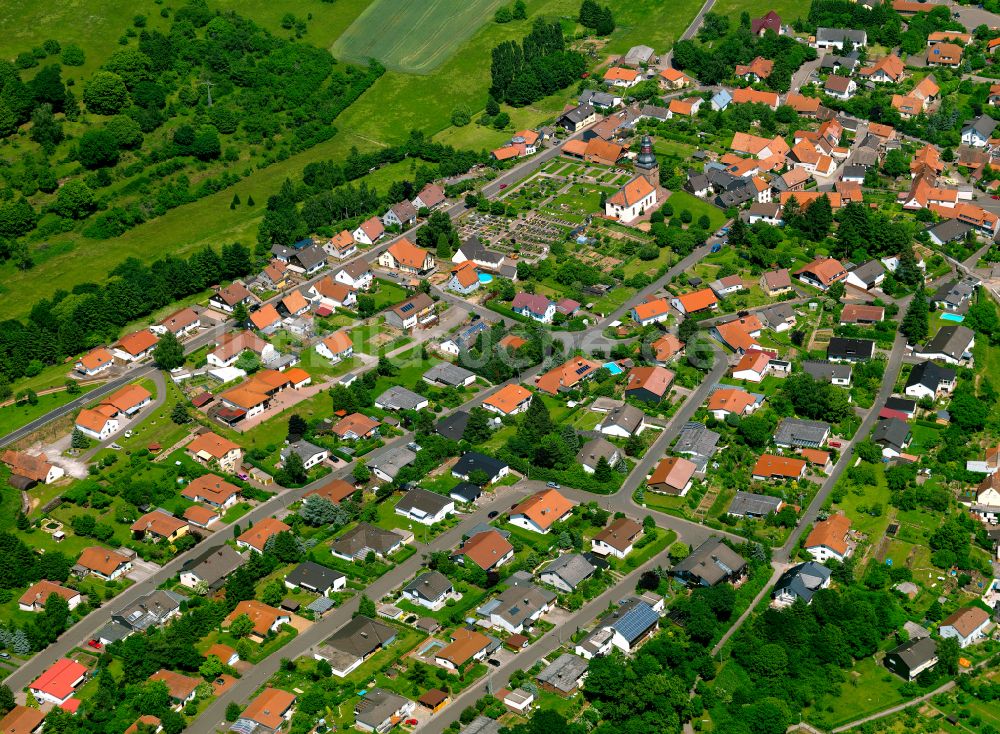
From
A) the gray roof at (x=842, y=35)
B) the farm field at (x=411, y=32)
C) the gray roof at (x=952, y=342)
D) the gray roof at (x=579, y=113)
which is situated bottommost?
the gray roof at (x=952, y=342)

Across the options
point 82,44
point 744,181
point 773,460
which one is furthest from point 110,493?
point 82,44

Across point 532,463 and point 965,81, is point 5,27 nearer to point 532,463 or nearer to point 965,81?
point 532,463

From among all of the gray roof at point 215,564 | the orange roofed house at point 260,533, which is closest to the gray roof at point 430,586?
the orange roofed house at point 260,533

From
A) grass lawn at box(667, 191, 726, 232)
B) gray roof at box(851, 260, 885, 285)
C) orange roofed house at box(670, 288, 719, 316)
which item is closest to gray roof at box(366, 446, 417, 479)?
orange roofed house at box(670, 288, 719, 316)

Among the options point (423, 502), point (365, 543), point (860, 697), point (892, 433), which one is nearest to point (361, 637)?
point (365, 543)

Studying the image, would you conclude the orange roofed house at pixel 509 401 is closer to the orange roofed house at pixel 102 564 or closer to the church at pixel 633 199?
the orange roofed house at pixel 102 564

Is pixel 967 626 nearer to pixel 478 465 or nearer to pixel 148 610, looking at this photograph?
pixel 478 465
